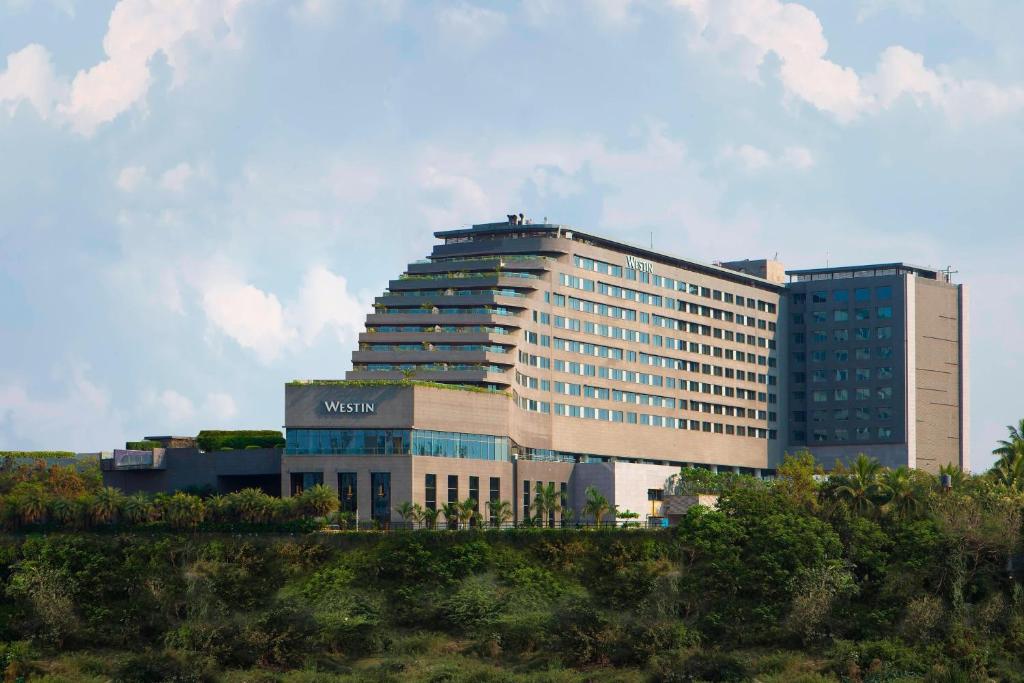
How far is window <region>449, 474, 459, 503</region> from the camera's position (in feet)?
552

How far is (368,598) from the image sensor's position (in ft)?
402

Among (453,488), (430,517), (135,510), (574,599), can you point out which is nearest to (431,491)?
(453,488)

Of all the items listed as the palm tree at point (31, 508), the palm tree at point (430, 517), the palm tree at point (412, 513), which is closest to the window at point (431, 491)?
the palm tree at point (412, 513)

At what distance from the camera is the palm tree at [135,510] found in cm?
14275

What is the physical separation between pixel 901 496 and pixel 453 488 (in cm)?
6022

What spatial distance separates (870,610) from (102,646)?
201 feet

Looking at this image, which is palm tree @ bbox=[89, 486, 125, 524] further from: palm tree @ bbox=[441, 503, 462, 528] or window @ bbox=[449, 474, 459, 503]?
window @ bbox=[449, 474, 459, 503]

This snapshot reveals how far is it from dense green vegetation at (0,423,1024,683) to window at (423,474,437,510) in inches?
1341

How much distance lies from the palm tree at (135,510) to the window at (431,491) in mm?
33212

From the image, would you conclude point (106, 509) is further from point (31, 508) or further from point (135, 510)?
point (31, 508)

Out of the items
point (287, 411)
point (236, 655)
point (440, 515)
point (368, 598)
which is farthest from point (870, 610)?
point (287, 411)

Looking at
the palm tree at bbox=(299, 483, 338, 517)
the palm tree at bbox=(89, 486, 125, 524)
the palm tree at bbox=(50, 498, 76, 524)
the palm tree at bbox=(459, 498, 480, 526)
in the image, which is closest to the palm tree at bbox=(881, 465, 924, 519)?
the palm tree at bbox=(459, 498, 480, 526)

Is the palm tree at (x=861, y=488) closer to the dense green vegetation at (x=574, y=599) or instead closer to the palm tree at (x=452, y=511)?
the dense green vegetation at (x=574, y=599)

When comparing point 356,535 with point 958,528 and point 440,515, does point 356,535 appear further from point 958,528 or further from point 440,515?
point 958,528
